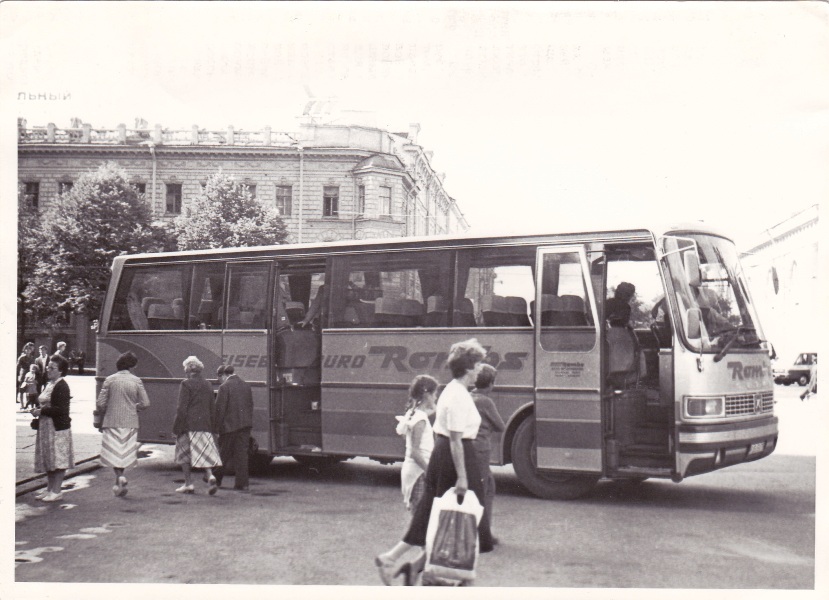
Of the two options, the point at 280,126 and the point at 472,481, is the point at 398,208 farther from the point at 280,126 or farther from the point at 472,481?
the point at 472,481

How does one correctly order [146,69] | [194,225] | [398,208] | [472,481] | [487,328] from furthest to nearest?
[194,225], [398,208], [487,328], [146,69], [472,481]

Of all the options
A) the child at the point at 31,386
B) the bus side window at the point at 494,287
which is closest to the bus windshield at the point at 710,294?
the bus side window at the point at 494,287

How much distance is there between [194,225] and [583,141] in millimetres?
4146

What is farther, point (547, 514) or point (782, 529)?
point (547, 514)

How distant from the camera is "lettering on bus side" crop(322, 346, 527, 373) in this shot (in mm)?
8430

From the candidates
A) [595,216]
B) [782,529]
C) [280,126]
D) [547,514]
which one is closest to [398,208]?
[280,126]

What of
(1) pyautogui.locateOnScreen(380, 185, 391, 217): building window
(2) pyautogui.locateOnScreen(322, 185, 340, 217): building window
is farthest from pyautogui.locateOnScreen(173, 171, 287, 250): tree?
(1) pyautogui.locateOnScreen(380, 185, 391, 217): building window

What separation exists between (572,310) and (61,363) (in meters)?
4.71

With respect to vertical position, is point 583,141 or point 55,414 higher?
point 583,141

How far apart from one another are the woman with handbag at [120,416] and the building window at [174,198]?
1.54 m

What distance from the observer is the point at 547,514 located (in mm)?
7984

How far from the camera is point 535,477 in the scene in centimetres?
855

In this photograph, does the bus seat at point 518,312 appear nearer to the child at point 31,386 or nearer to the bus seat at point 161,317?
the bus seat at point 161,317

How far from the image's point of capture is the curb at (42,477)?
859cm
